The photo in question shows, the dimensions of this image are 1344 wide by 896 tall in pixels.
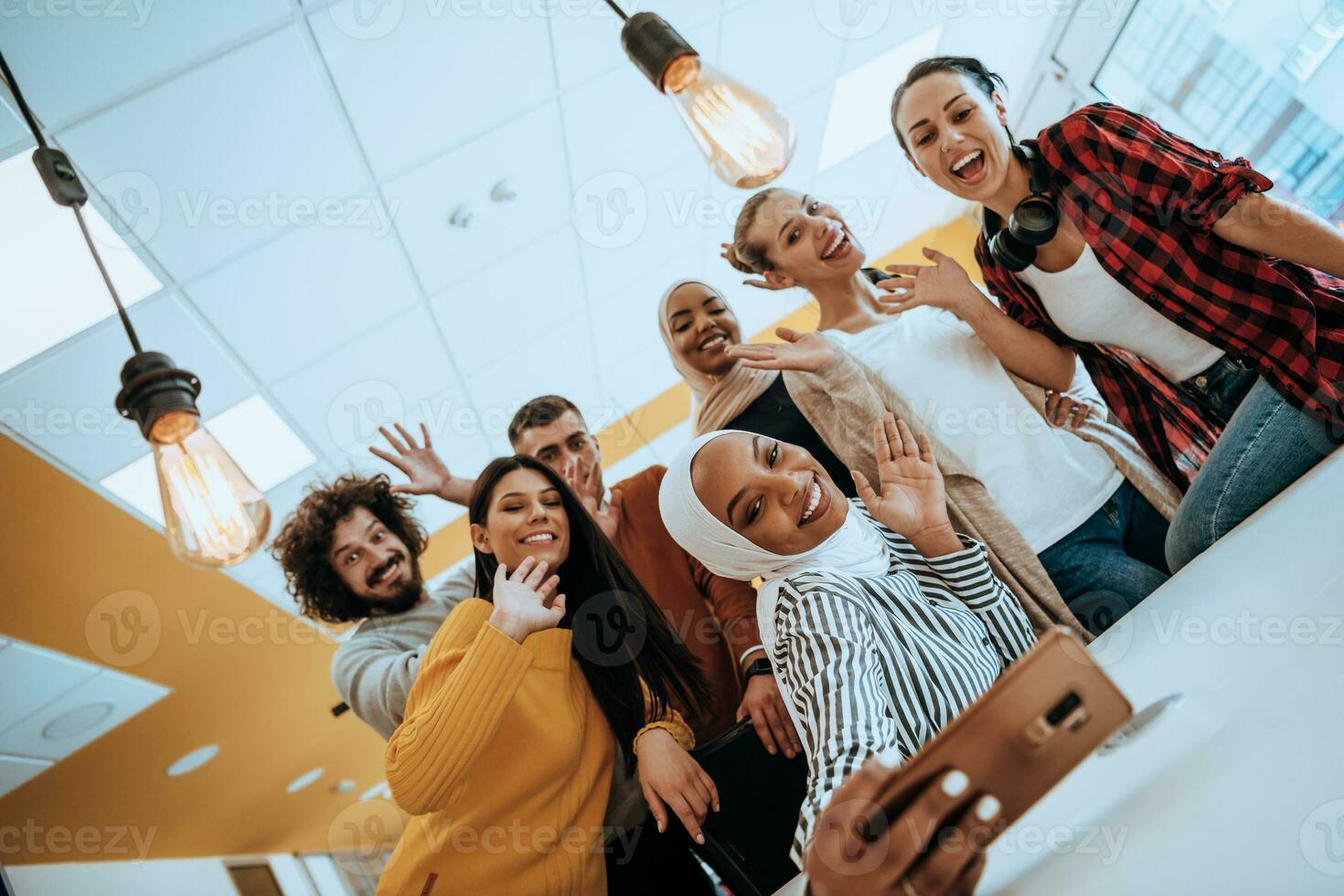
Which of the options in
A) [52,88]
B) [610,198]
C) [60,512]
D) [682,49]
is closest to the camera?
[682,49]

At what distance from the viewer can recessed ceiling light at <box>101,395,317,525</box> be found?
8.52 feet

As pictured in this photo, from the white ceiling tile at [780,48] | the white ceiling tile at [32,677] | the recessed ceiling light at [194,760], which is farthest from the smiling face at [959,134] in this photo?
the recessed ceiling light at [194,760]

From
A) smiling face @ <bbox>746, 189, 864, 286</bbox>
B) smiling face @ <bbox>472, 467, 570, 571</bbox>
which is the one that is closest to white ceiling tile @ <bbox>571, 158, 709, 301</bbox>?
smiling face @ <bbox>746, 189, 864, 286</bbox>

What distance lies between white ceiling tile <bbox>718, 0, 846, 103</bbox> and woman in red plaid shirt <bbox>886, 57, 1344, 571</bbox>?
3.76 feet

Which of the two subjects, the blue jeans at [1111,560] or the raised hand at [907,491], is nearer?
the raised hand at [907,491]

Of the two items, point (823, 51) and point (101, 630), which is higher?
point (823, 51)

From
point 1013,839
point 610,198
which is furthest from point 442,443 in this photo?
point 1013,839

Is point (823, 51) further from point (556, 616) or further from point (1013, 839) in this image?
point (1013, 839)

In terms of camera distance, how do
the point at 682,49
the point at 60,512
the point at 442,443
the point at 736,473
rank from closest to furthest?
the point at 736,473 < the point at 682,49 < the point at 60,512 < the point at 442,443

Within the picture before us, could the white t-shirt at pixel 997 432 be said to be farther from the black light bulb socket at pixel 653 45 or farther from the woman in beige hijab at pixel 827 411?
the black light bulb socket at pixel 653 45

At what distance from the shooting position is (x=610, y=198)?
9.55 ft

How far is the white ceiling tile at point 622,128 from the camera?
2.50m

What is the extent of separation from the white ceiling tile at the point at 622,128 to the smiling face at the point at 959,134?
3.25 ft

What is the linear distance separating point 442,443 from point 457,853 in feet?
7.59
